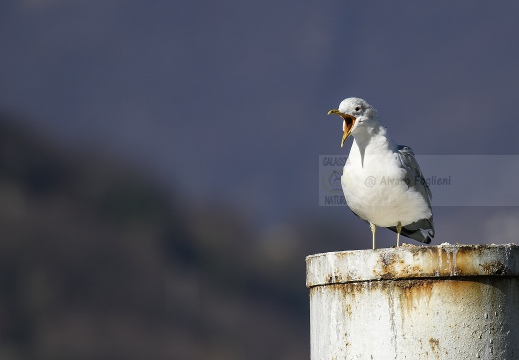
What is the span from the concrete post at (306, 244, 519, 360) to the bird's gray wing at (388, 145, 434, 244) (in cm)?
142

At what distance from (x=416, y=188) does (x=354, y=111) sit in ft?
1.84

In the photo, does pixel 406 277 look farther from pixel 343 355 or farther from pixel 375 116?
pixel 375 116

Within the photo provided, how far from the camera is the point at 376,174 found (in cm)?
414

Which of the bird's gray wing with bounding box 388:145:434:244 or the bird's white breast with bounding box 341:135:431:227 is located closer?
the bird's white breast with bounding box 341:135:431:227

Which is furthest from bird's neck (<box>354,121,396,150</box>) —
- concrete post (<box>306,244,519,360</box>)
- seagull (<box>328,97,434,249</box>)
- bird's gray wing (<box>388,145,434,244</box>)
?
concrete post (<box>306,244,519,360</box>)

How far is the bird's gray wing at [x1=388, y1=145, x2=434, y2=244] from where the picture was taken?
14.1 feet

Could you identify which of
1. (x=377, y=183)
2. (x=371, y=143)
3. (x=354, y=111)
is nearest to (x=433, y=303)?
(x=377, y=183)

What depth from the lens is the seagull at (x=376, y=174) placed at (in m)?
4.14

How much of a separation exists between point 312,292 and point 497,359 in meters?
0.76

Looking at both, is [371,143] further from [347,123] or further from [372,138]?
[347,123]

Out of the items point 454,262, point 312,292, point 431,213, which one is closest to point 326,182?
point 431,213

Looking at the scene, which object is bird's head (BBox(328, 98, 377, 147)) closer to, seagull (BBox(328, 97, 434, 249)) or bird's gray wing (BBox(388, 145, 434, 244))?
seagull (BBox(328, 97, 434, 249))

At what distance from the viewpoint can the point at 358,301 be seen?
9.59 ft

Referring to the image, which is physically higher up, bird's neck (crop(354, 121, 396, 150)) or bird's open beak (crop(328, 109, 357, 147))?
bird's open beak (crop(328, 109, 357, 147))
